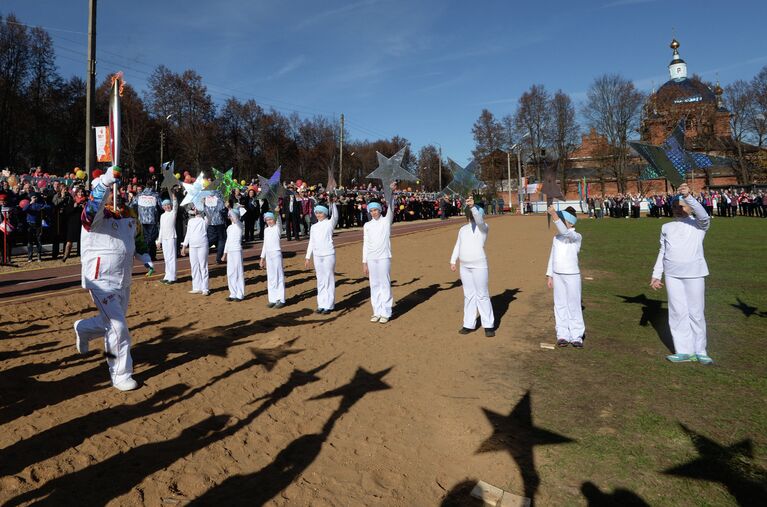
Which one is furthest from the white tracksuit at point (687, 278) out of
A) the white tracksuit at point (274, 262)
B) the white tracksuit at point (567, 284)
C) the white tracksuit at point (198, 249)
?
the white tracksuit at point (198, 249)

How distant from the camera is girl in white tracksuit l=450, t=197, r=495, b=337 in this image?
25.0 ft

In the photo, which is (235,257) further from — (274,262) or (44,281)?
(44,281)

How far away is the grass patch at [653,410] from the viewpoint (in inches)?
145

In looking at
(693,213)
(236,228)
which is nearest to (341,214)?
(236,228)

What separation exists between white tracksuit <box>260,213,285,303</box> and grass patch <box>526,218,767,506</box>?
5.38m

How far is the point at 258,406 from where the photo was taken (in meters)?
5.21

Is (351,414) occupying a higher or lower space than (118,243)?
lower

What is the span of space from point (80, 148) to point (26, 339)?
4677 centimetres

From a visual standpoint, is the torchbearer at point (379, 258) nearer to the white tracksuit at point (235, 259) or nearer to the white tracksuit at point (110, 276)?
the white tracksuit at point (235, 259)

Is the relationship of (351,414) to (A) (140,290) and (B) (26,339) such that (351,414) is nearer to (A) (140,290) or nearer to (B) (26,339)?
(B) (26,339)

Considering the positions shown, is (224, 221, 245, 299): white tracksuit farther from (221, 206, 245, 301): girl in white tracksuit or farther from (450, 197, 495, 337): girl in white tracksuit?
(450, 197, 495, 337): girl in white tracksuit

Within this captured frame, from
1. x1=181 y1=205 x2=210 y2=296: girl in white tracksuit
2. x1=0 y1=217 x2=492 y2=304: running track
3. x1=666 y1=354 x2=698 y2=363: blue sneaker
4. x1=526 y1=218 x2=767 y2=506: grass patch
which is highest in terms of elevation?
x1=181 y1=205 x2=210 y2=296: girl in white tracksuit

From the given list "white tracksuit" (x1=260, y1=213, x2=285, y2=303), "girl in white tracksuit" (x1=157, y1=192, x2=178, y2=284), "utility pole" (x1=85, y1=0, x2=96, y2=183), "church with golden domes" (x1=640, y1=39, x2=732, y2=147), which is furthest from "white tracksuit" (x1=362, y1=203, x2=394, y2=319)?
"church with golden domes" (x1=640, y1=39, x2=732, y2=147)

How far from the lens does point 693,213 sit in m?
5.88
